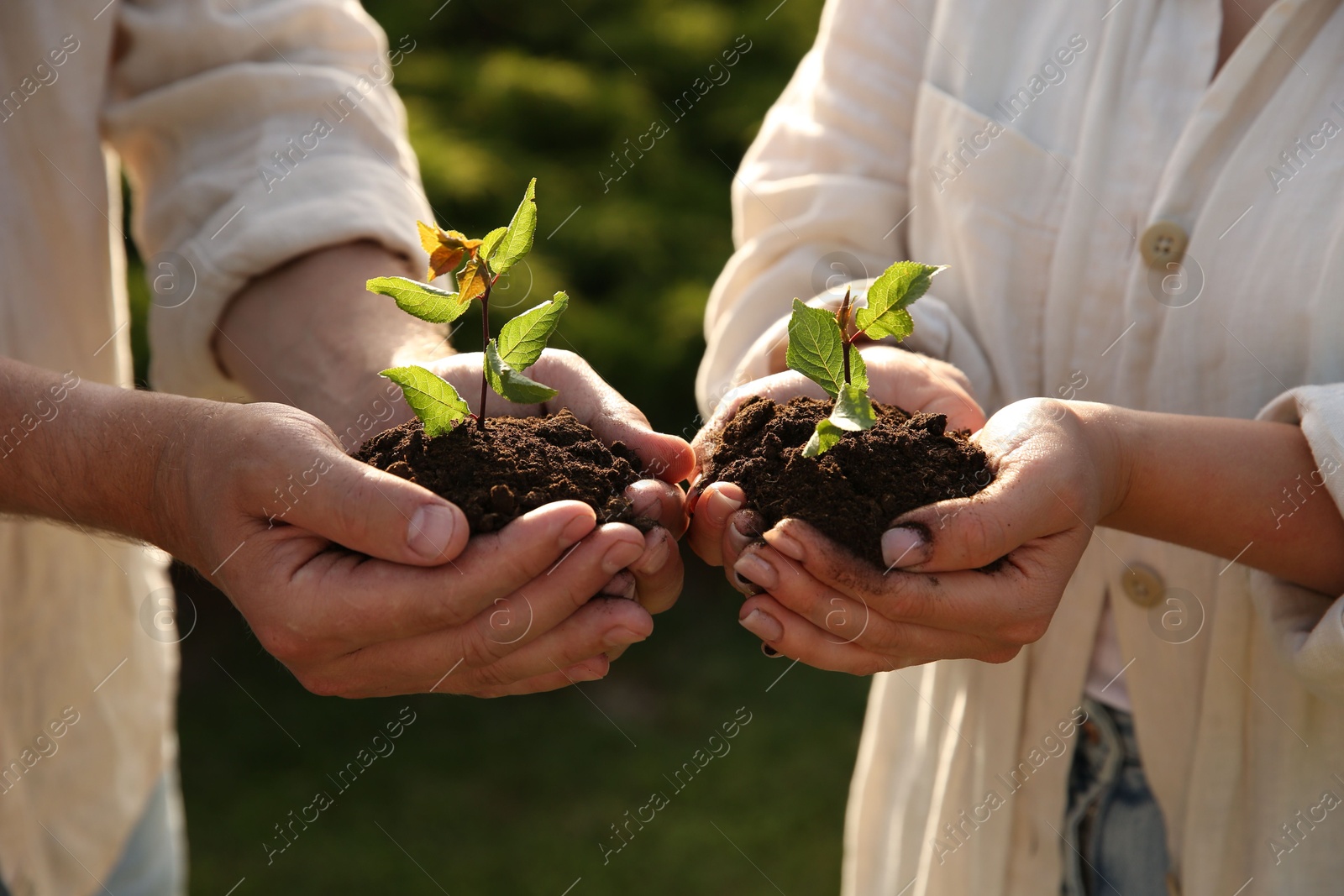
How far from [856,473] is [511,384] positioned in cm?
58

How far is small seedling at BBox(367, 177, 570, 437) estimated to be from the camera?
1750 millimetres

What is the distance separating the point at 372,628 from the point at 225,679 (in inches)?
159

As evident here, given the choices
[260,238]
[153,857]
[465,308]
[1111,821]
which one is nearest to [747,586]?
[465,308]

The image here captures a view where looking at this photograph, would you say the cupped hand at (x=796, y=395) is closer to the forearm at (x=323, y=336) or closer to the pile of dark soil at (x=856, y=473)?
the pile of dark soil at (x=856, y=473)

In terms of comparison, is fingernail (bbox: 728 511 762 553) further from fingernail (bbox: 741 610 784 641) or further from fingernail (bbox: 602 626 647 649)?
fingernail (bbox: 602 626 647 649)

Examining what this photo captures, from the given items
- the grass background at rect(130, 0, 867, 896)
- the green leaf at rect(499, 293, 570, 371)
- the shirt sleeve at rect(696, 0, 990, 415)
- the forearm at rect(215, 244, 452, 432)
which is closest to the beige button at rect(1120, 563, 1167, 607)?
the shirt sleeve at rect(696, 0, 990, 415)

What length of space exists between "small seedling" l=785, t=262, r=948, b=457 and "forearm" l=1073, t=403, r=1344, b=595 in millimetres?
325

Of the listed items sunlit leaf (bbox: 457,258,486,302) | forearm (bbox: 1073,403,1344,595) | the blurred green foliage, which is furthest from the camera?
the blurred green foliage

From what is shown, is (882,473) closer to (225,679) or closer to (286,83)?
(286,83)

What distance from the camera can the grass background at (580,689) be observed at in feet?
13.6

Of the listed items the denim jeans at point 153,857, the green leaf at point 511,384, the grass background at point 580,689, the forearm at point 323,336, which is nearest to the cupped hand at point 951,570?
the green leaf at point 511,384

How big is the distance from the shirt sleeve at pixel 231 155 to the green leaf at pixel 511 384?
0.63 m

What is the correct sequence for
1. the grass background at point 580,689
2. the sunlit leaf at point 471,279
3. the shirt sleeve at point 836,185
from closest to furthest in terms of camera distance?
the sunlit leaf at point 471,279, the shirt sleeve at point 836,185, the grass background at point 580,689

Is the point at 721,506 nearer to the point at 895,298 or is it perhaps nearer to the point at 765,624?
the point at 765,624
